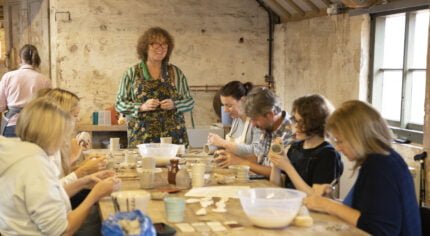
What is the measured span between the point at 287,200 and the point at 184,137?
2499 millimetres

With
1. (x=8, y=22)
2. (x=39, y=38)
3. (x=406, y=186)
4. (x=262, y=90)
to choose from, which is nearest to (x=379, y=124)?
(x=406, y=186)

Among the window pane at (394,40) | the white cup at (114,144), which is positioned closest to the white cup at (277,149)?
the white cup at (114,144)

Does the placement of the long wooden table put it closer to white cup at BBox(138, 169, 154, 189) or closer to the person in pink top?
white cup at BBox(138, 169, 154, 189)

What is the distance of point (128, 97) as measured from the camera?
4488 mm

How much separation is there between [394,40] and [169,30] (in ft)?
10.0

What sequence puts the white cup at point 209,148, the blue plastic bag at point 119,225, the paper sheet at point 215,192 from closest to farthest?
the blue plastic bag at point 119,225 < the paper sheet at point 215,192 < the white cup at point 209,148

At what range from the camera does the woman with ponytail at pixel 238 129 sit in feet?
12.4

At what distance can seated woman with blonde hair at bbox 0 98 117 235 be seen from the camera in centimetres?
204

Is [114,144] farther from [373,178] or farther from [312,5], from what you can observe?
[312,5]

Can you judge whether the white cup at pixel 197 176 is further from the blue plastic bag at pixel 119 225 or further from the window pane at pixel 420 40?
the window pane at pixel 420 40

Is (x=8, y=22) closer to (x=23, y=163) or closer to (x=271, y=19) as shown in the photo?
(x=271, y=19)

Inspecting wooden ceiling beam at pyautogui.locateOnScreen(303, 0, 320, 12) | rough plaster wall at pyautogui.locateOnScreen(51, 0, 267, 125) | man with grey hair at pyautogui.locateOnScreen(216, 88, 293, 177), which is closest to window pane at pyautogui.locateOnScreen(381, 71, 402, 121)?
wooden ceiling beam at pyautogui.locateOnScreen(303, 0, 320, 12)

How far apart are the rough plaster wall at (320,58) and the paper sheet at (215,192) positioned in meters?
3.09

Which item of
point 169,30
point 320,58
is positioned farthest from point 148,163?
point 169,30
